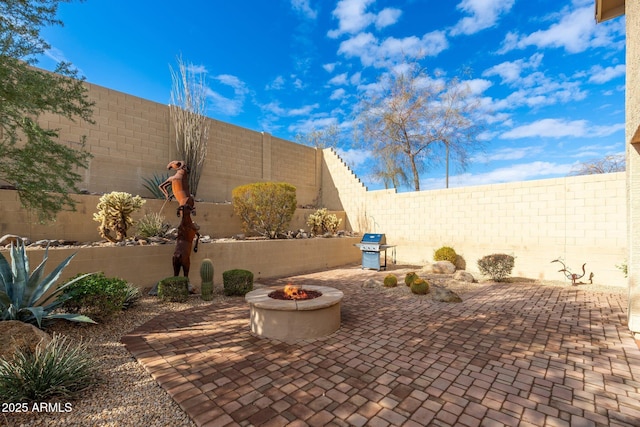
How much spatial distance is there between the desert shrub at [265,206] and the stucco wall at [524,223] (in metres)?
5.27

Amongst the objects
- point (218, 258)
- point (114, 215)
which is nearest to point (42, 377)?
point (114, 215)

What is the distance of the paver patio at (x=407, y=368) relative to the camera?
2.46 m

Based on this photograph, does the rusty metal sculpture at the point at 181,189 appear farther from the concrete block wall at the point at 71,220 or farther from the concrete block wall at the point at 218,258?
the concrete block wall at the point at 71,220

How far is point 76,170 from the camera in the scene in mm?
8578

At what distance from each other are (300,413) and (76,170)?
400 inches

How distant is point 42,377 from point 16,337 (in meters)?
0.91

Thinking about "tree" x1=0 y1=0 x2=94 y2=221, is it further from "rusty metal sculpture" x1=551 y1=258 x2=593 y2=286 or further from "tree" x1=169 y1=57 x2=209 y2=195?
"rusty metal sculpture" x1=551 y1=258 x2=593 y2=286

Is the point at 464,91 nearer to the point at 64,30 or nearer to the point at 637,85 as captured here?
the point at 637,85

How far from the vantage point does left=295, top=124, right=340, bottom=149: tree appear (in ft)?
84.4

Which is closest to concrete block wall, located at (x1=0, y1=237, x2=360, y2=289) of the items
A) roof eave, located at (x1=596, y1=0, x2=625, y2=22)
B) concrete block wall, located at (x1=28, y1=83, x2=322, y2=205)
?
concrete block wall, located at (x1=28, y1=83, x2=322, y2=205)

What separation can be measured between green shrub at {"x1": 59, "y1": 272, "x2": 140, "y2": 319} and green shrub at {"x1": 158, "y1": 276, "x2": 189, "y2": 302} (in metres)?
1.08

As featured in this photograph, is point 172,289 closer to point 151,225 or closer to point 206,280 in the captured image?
point 206,280

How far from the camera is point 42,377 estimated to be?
253 cm

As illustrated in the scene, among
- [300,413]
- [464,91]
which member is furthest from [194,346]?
[464,91]
